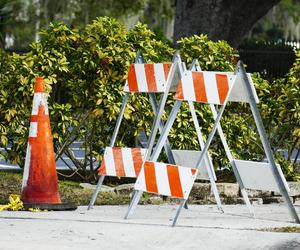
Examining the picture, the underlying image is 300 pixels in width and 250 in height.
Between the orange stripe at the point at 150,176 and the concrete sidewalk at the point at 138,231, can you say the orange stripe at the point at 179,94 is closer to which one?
the orange stripe at the point at 150,176

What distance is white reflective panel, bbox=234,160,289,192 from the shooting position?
33.8 feet

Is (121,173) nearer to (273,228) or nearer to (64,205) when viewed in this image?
(64,205)

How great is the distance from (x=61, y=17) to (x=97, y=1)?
5.17 meters

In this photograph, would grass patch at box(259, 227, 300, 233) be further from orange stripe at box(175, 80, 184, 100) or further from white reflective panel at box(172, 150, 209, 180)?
white reflective panel at box(172, 150, 209, 180)

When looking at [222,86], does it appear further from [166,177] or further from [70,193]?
[70,193]

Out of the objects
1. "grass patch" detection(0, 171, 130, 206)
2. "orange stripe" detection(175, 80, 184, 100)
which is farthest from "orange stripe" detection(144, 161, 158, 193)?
"grass patch" detection(0, 171, 130, 206)

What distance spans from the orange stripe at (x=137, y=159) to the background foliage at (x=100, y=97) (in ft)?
5.92

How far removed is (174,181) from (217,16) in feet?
40.0

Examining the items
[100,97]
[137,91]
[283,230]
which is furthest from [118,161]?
[283,230]

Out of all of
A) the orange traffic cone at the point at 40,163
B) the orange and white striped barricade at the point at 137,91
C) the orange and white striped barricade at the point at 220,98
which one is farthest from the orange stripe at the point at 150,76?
the orange traffic cone at the point at 40,163

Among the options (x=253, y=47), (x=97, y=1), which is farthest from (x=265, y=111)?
(x=97, y=1)

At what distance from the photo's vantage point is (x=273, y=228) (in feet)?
31.7

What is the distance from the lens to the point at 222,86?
9938mm

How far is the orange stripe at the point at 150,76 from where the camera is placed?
10672 millimetres
